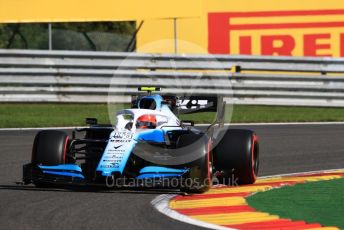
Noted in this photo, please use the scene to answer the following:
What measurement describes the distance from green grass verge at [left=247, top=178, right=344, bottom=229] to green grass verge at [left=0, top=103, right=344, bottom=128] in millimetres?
7817

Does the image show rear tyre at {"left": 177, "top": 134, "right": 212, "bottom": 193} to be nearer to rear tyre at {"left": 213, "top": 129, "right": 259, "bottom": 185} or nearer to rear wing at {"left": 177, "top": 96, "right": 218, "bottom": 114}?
rear tyre at {"left": 213, "top": 129, "right": 259, "bottom": 185}

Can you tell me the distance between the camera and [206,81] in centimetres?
2017

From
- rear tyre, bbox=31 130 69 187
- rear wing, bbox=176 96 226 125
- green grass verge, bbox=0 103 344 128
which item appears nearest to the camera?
rear tyre, bbox=31 130 69 187

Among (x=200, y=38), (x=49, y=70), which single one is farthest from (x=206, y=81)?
(x=49, y=70)

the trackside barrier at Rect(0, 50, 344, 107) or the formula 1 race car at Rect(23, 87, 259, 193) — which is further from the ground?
the trackside barrier at Rect(0, 50, 344, 107)

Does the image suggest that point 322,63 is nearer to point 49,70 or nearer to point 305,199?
point 49,70

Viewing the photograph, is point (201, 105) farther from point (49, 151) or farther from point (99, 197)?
point (99, 197)

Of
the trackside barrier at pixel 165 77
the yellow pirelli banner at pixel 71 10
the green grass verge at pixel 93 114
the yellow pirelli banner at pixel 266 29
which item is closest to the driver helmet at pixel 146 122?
the green grass verge at pixel 93 114

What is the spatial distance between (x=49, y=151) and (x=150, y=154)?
1.03m

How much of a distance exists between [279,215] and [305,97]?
11.7 m

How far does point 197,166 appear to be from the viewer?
394 inches

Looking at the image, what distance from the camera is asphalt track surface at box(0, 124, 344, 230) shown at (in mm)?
8188

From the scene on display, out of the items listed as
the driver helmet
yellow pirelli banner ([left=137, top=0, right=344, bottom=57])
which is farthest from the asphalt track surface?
yellow pirelli banner ([left=137, top=0, right=344, bottom=57])

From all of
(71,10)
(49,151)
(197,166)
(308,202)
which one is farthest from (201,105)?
(71,10)
